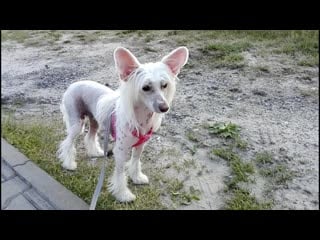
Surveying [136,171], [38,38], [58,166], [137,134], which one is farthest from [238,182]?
[38,38]

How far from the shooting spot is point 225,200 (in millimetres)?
2744

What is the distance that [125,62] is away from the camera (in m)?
2.32

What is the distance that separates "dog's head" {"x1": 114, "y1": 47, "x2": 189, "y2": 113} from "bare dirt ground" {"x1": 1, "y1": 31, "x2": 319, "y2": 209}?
0.93m

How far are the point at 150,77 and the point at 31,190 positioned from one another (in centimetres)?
141

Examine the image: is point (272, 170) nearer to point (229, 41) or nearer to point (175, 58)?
point (175, 58)

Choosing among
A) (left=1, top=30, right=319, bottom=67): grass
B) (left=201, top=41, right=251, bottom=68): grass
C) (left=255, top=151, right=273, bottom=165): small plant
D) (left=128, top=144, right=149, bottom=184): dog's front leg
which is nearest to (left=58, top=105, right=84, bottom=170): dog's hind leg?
(left=128, top=144, right=149, bottom=184): dog's front leg

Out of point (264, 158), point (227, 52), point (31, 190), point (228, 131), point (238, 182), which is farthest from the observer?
point (227, 52)

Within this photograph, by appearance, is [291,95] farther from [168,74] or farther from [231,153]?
[168,74]

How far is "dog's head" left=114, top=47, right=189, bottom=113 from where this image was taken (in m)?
2.27

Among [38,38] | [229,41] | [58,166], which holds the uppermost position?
[229,41]

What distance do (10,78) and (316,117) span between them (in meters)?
3.60

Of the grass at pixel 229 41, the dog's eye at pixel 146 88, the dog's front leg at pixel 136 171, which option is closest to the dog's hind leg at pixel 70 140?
the dog's front leg at pixel 136 171

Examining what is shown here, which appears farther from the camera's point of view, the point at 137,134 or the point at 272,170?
the point at 272,170

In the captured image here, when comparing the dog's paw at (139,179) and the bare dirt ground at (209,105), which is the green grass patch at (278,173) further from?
the dog's paw at (139,179)
